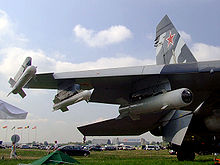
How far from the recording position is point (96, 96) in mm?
9398

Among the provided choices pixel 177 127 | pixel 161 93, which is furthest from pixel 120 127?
pixel 161 93

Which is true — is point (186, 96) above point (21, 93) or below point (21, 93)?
below

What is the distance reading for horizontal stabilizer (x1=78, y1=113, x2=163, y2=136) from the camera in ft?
30.9

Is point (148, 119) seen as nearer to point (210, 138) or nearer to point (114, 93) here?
point (114, 93)

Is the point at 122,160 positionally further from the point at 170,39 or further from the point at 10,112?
the point at 170,39

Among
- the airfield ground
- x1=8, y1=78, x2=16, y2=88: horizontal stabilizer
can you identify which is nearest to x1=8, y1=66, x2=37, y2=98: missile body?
x1=8, y1=78, x2=16, y2=88: horizontal stabilizer

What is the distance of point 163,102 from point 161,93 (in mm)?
475

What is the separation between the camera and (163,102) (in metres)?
6.84

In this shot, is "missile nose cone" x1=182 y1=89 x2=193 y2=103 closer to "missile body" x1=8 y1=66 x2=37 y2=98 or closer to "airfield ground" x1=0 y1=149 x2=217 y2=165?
"missile body" x1=8 y1=66 x2=37 y2=98

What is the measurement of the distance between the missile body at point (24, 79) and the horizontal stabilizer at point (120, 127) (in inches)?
110

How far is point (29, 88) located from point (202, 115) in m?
6.63

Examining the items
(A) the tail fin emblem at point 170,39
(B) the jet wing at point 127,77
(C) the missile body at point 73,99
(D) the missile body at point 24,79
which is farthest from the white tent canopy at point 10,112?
(A) the tail fin emblem at point 170,39

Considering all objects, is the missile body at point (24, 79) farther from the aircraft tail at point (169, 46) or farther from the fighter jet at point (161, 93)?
the aircraft tail at point (169, 46)

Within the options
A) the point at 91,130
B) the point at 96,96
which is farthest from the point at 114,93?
the point at 91,130
